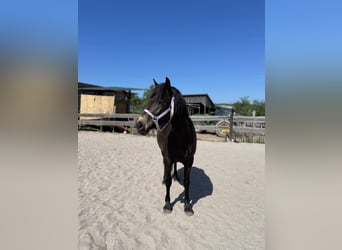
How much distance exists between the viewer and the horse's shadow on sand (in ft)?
11.3

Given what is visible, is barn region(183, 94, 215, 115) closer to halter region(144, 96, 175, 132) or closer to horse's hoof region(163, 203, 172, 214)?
horse's hoof region(163, 203, 172, 214)

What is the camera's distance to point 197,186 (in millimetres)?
4008

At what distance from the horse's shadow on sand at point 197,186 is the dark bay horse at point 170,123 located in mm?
448

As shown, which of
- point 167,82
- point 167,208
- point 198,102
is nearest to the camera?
point 167,82

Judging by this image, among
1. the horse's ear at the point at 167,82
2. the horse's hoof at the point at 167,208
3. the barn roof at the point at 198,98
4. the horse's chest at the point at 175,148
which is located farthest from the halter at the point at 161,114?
the barn roof at the point at 198,98

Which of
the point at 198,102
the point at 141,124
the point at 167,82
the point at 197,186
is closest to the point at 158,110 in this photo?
the point at 141,124

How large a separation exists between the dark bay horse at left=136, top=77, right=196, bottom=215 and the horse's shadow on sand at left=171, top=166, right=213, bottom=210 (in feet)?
1.47

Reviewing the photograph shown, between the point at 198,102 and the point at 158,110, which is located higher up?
the point at 198,102

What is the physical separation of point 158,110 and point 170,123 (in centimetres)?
34

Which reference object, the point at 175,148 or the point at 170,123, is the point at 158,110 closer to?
the point at 170,123

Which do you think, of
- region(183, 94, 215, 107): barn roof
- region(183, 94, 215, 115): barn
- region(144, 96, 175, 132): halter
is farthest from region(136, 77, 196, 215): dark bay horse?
region(183, 94, 215, 107): barn roof

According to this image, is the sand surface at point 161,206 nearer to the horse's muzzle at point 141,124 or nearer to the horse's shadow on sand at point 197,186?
the horse's shadow on sand at point 197,186
